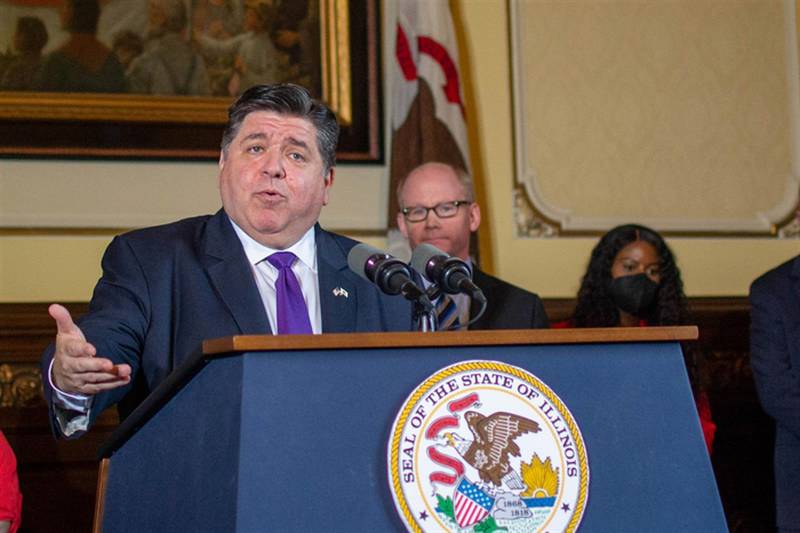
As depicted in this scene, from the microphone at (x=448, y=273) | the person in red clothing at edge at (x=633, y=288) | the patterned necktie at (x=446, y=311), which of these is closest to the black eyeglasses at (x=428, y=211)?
the person in red clothing at edge at (x=633, y=288)

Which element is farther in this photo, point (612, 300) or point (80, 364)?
point (612, 300)

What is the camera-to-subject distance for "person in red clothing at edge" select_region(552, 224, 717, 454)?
4.82 meters

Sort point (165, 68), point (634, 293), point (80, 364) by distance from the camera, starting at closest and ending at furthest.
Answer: point (80, 364) < point (634, 293) < point (165, 68)

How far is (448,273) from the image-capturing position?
7.30 feet

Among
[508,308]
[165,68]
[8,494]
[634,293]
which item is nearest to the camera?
[8,494]

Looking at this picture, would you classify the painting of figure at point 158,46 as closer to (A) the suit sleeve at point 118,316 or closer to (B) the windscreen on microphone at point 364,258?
(A) the suit sleeve at point 118,316

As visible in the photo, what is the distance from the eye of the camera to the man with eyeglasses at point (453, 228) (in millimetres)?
4465

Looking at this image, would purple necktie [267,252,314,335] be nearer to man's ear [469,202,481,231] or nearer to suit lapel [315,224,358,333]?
suit lapel [315,224,358,333]

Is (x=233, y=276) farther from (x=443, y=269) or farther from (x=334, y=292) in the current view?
(x=443, y=269)

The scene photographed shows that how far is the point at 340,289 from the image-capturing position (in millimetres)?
2820

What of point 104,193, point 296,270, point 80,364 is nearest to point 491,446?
point 80,364

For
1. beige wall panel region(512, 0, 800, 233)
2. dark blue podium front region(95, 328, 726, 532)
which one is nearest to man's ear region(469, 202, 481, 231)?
beige wall panel region(512, 0, 800, 233)

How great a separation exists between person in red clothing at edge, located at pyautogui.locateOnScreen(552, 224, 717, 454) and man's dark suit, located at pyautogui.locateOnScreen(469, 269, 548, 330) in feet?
1.31

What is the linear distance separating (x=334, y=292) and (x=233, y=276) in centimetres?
25
